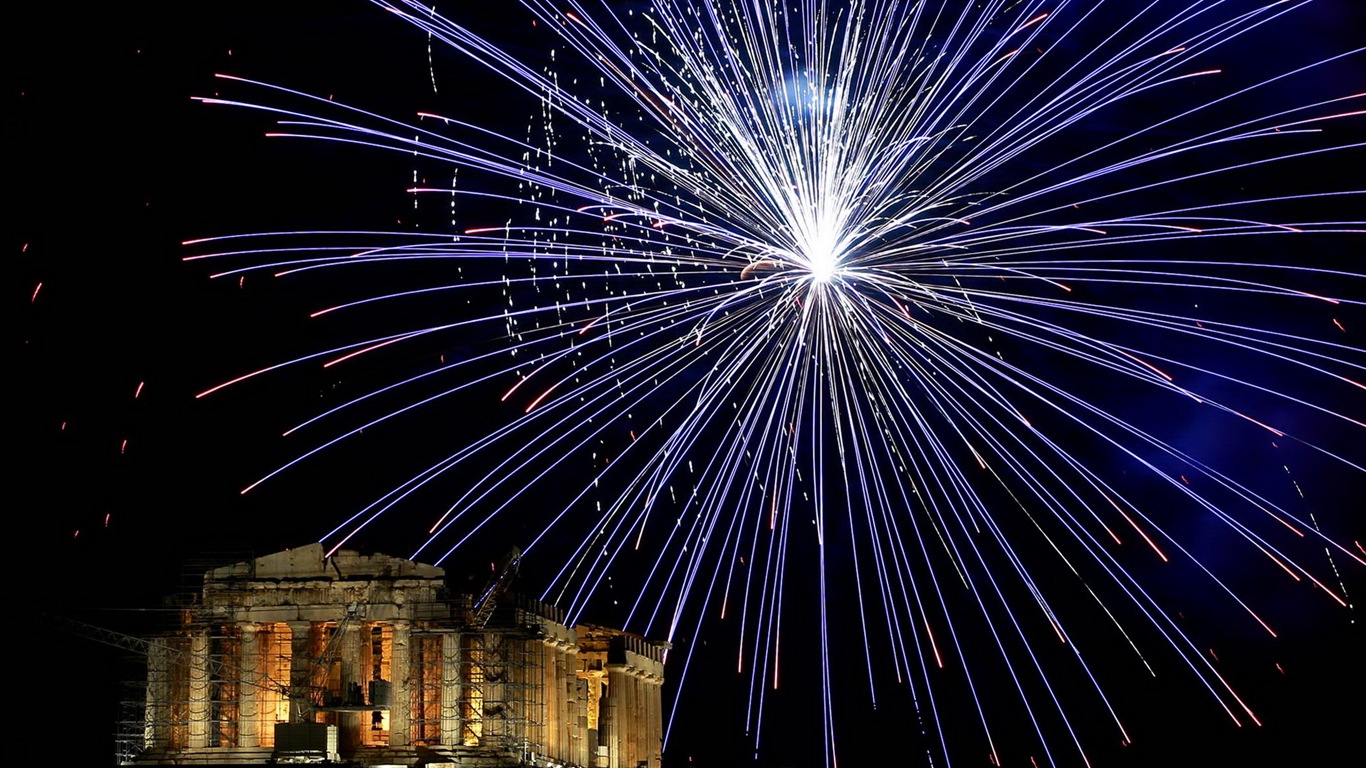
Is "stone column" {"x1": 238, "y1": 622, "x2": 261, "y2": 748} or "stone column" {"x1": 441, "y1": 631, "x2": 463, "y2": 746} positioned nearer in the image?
"stone column" {"x1": 238, "y1": 622, "x2": 261, "y2": 748}

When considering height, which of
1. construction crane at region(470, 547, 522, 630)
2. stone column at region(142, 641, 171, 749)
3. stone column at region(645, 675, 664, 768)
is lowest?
stone column at region(645, 675, 664, 768)

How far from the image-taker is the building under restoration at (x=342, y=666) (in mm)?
66062

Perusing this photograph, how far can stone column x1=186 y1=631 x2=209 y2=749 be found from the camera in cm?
6631

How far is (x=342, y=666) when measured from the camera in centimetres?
6638

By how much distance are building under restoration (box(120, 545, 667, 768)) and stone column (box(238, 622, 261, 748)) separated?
0.12 ft

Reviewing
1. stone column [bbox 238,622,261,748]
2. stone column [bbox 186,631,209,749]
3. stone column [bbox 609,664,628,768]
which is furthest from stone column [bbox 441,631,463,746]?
stone column [bbox 609,664,628,768]

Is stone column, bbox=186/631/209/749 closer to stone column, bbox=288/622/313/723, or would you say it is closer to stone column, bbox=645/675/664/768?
stone column, bbox=288/622/313/723

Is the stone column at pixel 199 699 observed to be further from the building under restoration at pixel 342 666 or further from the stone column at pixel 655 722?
the stone column at pixel 655 722

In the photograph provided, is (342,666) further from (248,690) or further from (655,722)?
(655,722)

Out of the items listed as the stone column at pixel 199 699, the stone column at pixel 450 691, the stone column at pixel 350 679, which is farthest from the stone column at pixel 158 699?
the stone column at pixel 450 691

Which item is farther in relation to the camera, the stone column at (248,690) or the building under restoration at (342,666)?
the stone column at (248,690)

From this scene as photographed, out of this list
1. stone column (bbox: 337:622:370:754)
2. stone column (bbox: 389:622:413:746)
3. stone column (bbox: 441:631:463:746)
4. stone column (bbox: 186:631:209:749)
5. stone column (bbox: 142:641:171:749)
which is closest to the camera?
stone column (bbox: 337:622:370:754)

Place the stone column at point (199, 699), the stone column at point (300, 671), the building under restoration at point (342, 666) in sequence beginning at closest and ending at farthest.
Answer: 1. the stone column at point (300, 671)
2. the building under restoration at point (342, 666)
3. the stone column at point (199, 699)

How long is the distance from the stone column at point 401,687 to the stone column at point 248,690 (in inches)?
192
